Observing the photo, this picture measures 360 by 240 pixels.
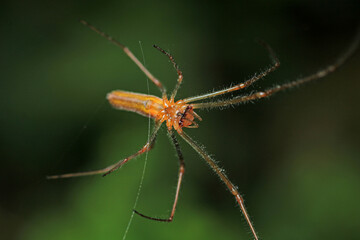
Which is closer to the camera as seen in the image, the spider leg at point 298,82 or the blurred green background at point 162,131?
the spider leg at point 298,82

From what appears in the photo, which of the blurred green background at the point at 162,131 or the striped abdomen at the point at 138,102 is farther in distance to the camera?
the blurred green background at the point at 162,131

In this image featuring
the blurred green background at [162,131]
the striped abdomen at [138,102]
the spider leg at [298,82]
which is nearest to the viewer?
the spider leg at [298,82]

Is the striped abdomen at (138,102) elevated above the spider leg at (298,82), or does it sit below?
below

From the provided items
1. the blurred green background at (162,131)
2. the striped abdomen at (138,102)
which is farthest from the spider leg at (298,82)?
the blurred green background at (162,131)

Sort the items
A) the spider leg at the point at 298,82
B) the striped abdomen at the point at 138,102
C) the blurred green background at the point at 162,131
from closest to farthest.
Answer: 1. the spider leg at the point at 298,82
2. the striped abdomen at the point at 138,102
3. the blurred green background at the point at 162,131

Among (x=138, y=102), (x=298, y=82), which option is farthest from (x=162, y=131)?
(x=298, y=82)

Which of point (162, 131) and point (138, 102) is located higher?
point (138, 102)

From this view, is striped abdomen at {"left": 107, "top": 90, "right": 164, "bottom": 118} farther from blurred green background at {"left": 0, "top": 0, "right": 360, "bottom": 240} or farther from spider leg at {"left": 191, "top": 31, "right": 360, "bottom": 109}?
blurred green background at {"left": 0, "top": 0, "right": 360, "bottom": 240}

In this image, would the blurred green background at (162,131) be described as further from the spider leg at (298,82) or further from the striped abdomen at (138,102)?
the spider leg at (298,82)

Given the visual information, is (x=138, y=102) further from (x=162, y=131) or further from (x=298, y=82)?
(x=298, y=82)
